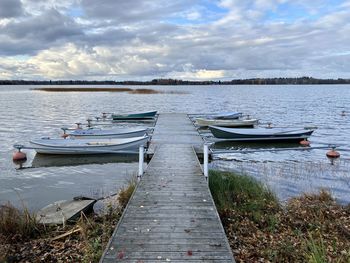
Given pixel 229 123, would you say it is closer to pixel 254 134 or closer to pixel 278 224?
pixel 254 134

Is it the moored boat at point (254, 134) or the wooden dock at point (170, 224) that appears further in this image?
the moored boat at point (254, 134)

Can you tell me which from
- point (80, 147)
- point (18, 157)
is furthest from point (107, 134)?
point (18, 157)

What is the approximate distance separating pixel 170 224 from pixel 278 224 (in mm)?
2433

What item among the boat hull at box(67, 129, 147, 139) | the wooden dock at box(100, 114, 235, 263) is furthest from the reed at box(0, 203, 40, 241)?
the boat hull at box(67, 129, 147, 139)

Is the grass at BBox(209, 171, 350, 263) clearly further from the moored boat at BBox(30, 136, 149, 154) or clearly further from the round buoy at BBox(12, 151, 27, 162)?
the round buoy at BBox(12, 151, 27, 162)

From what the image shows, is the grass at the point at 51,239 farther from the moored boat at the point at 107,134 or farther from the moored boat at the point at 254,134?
the moored boat at the point at 254,134

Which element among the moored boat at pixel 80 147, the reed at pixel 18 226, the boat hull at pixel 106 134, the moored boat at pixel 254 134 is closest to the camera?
the reed at pixel 18 226

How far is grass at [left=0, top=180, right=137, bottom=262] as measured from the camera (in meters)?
5.79

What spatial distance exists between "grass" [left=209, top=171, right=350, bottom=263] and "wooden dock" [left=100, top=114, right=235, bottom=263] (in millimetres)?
556

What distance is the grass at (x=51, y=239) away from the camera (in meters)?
5.79

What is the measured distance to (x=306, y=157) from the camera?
16.8 m

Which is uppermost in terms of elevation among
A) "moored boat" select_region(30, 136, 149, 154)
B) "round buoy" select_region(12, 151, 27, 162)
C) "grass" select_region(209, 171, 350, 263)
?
"grass" select_region(209, 171, 350, 263)

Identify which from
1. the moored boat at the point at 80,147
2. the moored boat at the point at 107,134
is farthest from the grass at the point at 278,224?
the moored boat at the point at 107,134

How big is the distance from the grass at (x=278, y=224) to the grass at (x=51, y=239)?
2.28 meters
